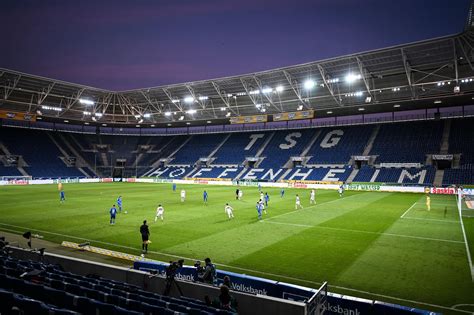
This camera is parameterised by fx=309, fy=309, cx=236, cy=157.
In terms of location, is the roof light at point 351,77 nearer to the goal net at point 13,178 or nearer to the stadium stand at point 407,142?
the stadium stand at point 407,142

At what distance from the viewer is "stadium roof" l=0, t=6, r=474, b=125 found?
129 feet

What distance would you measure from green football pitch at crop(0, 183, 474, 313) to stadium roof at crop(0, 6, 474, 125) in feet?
66.5

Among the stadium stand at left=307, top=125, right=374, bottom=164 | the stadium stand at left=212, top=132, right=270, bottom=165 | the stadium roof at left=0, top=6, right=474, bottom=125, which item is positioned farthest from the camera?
the stadium stand at left=212, top=132, right=270, bottom=165

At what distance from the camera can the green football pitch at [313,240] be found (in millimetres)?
11062

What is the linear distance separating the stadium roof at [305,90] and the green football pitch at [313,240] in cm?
2026

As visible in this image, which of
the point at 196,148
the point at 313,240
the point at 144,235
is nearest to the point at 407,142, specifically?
the point at 313,240

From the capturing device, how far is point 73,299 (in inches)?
235

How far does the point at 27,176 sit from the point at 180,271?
209ft

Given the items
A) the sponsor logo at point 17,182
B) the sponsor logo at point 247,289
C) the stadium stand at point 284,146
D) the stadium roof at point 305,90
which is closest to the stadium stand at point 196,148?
the stadium roof at point 305,90

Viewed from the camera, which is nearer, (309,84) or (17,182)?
(309,84)

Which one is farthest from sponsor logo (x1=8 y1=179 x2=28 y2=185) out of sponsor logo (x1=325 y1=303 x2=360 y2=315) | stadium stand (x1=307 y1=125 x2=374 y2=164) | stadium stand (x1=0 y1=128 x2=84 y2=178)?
sponsor logo (x1=325 y1=303 x2=360 y2=315)

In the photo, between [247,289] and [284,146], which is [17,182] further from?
[247,289]

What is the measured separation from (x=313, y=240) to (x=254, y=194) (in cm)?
2432

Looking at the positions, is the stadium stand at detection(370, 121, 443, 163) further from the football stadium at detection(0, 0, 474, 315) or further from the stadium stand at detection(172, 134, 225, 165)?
the stadium stand at detection(172, 134, 225, 165)
